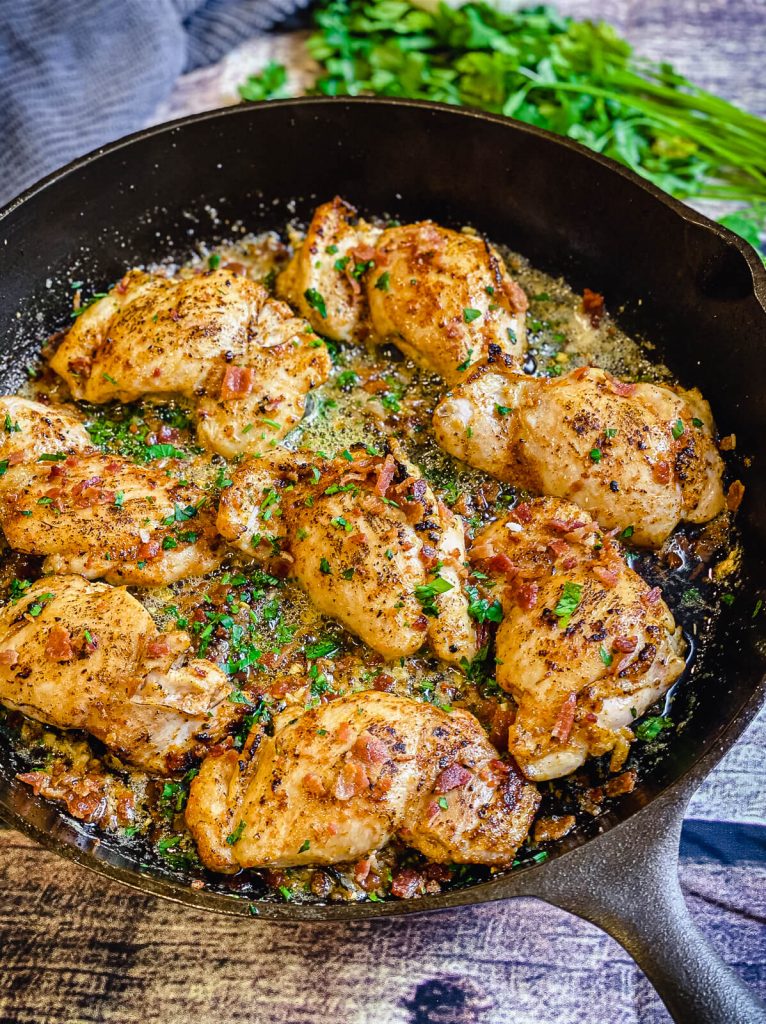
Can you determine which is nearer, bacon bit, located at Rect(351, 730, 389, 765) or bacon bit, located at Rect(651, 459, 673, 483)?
bacon bit, located at Rect(351, 730, 389, 765)

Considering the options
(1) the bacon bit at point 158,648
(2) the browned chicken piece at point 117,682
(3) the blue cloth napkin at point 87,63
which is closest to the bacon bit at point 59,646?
(2) the browned chicken piece at point 117,682

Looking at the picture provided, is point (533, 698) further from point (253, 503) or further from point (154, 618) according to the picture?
point (154, 618)

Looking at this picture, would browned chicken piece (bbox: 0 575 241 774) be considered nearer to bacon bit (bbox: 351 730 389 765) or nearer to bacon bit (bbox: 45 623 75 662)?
bacon bit (bbox: 45 623 75 662)

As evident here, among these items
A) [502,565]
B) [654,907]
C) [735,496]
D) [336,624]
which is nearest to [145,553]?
[336,624]

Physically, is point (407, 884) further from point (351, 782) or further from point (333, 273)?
point (333, 273)

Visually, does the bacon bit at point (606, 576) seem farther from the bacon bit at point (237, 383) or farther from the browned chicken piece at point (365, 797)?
the bacon bit at point (237, 383)

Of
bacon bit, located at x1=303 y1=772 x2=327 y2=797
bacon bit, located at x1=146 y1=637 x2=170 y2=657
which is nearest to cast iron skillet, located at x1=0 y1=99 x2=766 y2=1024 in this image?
bacon bit, located at x1=303 y1=772 x2=327 y2=797
